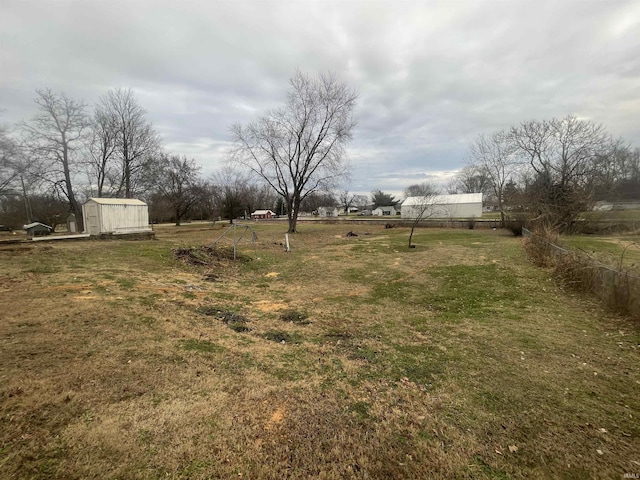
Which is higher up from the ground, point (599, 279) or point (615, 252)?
point (599, 279)

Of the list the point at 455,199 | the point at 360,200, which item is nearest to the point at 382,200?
the point at 360,200

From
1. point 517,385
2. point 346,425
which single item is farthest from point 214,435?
point 517,385

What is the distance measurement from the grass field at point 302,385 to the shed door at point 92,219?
33.6ft

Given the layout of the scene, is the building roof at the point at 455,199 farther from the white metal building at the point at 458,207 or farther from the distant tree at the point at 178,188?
the distant tree at the point at 178,188

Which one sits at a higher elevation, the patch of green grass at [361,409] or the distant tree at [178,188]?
the distant tree at [178,188]

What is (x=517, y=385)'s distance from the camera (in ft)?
11.8

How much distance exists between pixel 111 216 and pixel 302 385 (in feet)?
60.0

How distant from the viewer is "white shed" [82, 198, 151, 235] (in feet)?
53.3

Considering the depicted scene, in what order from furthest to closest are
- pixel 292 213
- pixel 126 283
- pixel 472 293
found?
pixel 292 213 < pixel 472 293 < pixel 126 283

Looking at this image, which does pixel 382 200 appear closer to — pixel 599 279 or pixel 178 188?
pixel 178 188

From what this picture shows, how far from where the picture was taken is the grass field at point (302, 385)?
231cm

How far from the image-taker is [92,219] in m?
16.4

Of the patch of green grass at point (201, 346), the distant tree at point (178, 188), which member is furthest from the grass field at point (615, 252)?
the distant tree at point (178, 188)

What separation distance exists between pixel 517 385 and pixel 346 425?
233 centimetres
